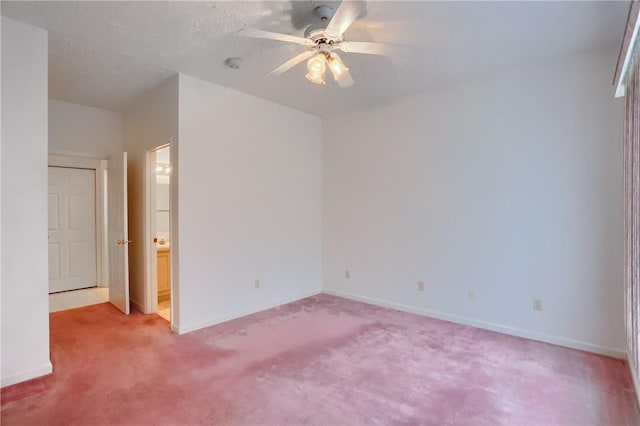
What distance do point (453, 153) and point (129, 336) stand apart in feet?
13.1

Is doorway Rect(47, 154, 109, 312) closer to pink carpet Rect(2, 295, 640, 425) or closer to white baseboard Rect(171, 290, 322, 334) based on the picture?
pink carpet Rect(2, 295, 640, 425)

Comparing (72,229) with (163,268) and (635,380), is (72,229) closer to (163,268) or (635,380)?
(163,268)

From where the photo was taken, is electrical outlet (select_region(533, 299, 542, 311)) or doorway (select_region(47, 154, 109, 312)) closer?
electrical outlet (select_region(533, 299, 542, 311))

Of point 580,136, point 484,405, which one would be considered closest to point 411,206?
point 580,136

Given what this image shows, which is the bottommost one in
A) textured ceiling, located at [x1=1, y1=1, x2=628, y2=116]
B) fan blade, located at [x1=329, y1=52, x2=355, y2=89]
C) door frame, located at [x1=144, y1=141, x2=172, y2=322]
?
door frame, located at [x1=144, y1=141, x2=172, y2=322]

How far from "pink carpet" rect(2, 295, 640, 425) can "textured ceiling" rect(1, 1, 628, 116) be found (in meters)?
2.66

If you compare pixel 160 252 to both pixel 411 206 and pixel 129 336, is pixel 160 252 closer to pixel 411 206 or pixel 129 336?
pixel 129 336

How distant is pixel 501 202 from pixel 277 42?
269 centimetres

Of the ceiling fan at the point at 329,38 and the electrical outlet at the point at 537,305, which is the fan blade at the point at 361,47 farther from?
the electrical outlet at the point at 537,305

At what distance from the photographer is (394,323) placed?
3719 mm

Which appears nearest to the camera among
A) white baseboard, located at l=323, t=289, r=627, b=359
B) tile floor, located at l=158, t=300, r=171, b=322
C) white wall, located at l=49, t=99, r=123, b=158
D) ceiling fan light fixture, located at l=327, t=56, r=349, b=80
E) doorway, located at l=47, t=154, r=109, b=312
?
ceiling fan light fixture, located at l=327, t=56, r=349, b=80

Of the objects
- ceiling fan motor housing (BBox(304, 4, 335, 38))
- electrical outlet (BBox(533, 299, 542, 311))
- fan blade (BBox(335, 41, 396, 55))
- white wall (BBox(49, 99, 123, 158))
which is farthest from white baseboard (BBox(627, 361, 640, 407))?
white wall (BBox(49, 99, 123, 158))

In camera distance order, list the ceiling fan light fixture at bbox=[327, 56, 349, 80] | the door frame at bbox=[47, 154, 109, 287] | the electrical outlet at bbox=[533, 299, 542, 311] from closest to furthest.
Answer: the ceiling fan light fixture at bbox=[327, 56, 349, 80] < the electrical outlet at bbox=[533, 299, 542, 311] < the door frame at bbox=[47, 154, 109, 287]

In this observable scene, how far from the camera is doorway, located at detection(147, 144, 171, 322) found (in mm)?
3977
